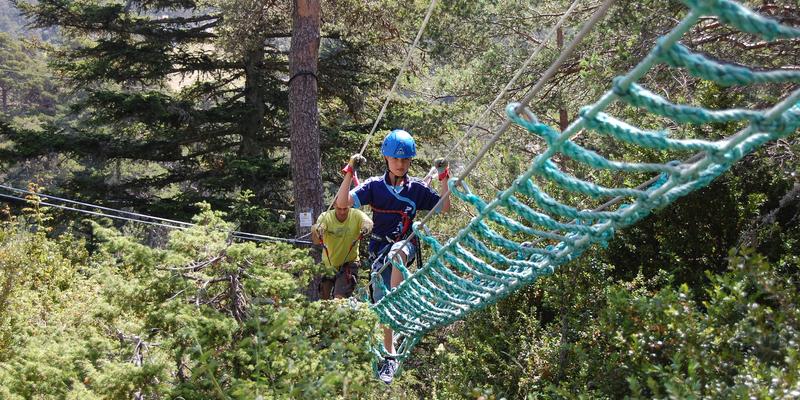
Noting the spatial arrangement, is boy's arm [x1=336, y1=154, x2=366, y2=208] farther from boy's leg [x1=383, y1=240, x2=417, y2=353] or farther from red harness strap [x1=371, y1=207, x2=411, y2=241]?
boy's leg [x1=383, y1=240, x2=417, y2=353]

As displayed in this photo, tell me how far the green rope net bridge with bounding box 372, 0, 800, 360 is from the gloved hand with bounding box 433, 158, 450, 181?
0.55 m

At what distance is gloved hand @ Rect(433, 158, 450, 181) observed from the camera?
3497mm

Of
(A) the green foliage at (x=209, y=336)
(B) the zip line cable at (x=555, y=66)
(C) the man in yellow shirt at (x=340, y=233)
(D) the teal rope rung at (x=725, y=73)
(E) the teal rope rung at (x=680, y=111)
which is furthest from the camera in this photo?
(C) the man in yellow shirt at (x=340, y=233)

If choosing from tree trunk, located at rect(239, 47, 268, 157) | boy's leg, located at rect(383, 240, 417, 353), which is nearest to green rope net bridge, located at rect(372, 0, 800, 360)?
boy's leg, located at rect(383, 240, 417, 353)

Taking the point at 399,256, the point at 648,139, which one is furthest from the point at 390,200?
A: the point at 648,139

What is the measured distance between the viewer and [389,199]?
156 inches

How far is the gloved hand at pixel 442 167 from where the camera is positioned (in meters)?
3.50

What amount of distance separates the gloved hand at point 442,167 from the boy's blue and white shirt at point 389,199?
31 cm

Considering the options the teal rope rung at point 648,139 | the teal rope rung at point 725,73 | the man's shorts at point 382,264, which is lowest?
the man's shorts at point 382,264

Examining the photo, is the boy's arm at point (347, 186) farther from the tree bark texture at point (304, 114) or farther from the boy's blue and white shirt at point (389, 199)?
the tree bark texture at point (304, 114)

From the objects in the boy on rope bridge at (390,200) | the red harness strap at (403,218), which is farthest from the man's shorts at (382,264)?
the red harness strap at (403,218)

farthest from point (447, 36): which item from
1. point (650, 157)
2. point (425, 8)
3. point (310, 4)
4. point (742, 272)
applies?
point (742, 272)

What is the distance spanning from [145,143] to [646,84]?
27.3 ft

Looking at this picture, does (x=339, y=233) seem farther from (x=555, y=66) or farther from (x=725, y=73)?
(x=725, y=73)
